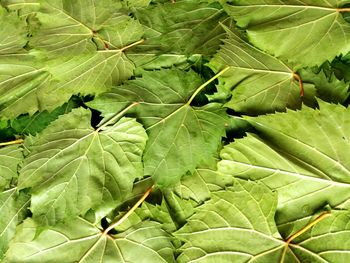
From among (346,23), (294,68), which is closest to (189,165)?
(294,68)

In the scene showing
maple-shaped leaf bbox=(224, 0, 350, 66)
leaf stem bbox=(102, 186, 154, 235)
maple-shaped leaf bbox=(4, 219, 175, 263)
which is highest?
maple-shaped leaf bbox=(224, 0, 350, 66)

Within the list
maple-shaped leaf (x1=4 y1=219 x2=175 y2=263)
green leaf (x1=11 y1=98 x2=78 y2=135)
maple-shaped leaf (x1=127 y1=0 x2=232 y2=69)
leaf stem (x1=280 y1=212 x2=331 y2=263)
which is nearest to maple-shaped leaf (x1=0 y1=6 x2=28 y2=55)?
green leaf (x1=11 y1=98 x2=78 y2=135)

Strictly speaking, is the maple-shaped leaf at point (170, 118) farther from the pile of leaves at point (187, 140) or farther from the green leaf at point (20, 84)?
the green leaf at point (20, 84)

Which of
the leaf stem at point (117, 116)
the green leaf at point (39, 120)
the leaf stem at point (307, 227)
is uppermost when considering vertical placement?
the leaf stem at point (117, 116)

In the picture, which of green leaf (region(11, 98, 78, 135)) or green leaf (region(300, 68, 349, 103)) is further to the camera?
green leaf (region(11, 98, 78, 135))

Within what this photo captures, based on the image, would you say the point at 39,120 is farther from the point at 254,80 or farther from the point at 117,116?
the point at 254,80

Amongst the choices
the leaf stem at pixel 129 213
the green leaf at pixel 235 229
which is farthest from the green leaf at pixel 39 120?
the green leaf at pixel 235 229

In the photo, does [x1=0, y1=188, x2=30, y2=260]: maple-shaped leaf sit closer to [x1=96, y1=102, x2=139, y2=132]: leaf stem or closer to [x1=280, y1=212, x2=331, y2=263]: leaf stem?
[x1=96, y1=102, x2=139, y2=132]: leaf stem
